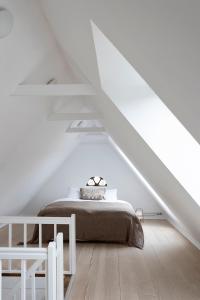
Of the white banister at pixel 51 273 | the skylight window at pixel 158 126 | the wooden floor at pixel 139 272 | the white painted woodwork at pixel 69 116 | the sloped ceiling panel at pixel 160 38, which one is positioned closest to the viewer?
the sloped ceiling panel at pixel 160 38

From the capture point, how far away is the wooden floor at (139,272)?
296cm

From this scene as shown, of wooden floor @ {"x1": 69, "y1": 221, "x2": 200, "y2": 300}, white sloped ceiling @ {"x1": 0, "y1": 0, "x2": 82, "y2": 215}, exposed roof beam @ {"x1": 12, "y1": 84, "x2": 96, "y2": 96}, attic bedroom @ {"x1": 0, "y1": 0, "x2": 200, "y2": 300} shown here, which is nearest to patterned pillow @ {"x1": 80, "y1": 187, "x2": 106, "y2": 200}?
attic bedroom @ {"x1": 0, "y1": 0, "x2": 200, "y2": 300}

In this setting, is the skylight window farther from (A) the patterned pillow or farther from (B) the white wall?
(B) the white wall

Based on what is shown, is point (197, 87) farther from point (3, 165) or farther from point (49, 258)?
point (3, 165)

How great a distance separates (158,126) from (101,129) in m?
2.67

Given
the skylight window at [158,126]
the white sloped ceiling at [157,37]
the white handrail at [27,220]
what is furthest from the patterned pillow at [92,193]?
the white sloped ceiling at [157,37]

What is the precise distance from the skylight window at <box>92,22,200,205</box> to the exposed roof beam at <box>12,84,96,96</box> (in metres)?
0.53

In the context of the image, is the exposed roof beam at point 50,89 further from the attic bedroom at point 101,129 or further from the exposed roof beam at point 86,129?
the exposed roof beam at point 86,129

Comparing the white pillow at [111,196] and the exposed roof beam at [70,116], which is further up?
the exposed roof beam at [70,116]

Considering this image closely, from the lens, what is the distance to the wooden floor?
117 inches

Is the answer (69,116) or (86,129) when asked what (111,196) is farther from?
(69,116)

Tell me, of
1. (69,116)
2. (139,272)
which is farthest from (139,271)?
(69,116)

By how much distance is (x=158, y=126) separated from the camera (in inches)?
108

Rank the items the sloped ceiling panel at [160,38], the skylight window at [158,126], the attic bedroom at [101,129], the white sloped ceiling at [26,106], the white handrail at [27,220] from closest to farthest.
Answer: the sloped ceiling panel at [160,38]
the attic bedroom at [101,129]
the white sloped ceiling at [26,106]
the skylight window at [158,126]
the white handrail at [27,220]
